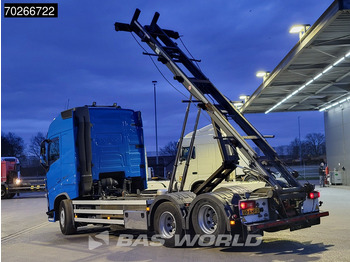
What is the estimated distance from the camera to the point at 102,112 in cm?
1217

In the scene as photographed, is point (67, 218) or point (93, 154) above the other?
point (93, 154)

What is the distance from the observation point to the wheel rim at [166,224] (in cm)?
937

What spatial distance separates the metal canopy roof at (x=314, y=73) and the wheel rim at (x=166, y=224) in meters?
6.82

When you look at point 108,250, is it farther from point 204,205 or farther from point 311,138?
point 311,138

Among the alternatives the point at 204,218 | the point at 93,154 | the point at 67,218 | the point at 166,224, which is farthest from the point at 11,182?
the point at 204,218

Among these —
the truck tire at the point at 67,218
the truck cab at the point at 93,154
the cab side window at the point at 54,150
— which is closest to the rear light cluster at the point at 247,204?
the truck cab at the point at 93,154

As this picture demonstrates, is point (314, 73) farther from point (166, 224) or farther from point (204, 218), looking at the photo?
point (204, 218)

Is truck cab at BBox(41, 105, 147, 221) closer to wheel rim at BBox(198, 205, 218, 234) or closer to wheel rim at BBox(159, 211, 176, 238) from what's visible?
wheel rim at BBox(159, 211, 176, 238)

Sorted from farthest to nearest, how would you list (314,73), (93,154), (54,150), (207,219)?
(314,73), (54,150), (93,154), (207,219)

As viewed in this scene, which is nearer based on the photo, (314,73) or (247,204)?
(247,204)

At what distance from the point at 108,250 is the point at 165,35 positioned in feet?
17.9

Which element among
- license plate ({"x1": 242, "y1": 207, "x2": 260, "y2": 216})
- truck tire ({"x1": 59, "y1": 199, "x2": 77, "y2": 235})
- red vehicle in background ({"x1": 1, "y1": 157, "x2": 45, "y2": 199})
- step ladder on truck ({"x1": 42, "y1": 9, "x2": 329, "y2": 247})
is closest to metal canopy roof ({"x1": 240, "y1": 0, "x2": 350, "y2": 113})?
step ladder on truck ({"x1": 42, "y1": 9, "x2": 329, "y2": 247})

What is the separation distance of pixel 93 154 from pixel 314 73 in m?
11.2

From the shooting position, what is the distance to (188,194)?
9.46m
